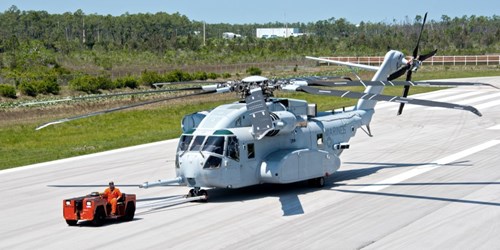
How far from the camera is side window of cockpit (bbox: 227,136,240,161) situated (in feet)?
76.6

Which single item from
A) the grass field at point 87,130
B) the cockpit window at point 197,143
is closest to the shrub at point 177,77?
the grass field at point 87,130

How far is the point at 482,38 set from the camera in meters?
139

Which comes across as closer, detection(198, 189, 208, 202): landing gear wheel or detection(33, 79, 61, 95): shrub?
detection(198, 189, 208, 202): landing gear wheel

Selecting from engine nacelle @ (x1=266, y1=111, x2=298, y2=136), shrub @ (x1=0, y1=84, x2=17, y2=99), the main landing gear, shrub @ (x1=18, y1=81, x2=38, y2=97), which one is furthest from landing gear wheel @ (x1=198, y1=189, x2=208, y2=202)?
shrub @ (x1=18, y1=81, x2=38, y2=97)

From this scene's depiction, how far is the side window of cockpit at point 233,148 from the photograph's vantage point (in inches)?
920

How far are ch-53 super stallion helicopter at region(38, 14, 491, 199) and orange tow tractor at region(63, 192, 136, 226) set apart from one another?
1.43 m

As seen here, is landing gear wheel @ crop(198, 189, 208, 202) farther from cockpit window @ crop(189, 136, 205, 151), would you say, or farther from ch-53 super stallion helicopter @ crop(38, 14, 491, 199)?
cockpit window @ crop(189, 136, 205, 151)

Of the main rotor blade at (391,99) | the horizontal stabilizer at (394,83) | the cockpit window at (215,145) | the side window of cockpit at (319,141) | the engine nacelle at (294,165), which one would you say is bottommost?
the engine nacelle at (294,165)

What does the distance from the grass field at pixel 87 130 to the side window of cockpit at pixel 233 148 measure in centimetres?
1395

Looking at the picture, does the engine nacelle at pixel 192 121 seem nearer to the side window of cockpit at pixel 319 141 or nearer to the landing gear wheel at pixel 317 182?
the side window of cockpit at pixel 319 141

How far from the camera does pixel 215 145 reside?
2322 cm

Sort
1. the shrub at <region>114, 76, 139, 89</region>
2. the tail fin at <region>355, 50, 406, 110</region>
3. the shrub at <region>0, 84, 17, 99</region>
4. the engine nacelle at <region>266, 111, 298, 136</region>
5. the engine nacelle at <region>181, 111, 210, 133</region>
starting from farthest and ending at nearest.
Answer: the shrub at <region>114, 76, 139, 89</region> < the shrub at <region>0, 84, 17, 99</region> < the tail fin at <region>355, 50, 406, 110</region> < the engine nacelle at <region>181, 111, 210, 133</region> < the engine nacelle at <region>266, 111, 298, 136</region>

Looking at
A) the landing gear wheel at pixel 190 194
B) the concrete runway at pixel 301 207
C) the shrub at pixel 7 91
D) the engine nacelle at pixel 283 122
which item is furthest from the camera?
the shrub at pixel 7 91

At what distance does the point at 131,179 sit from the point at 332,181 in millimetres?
7368
